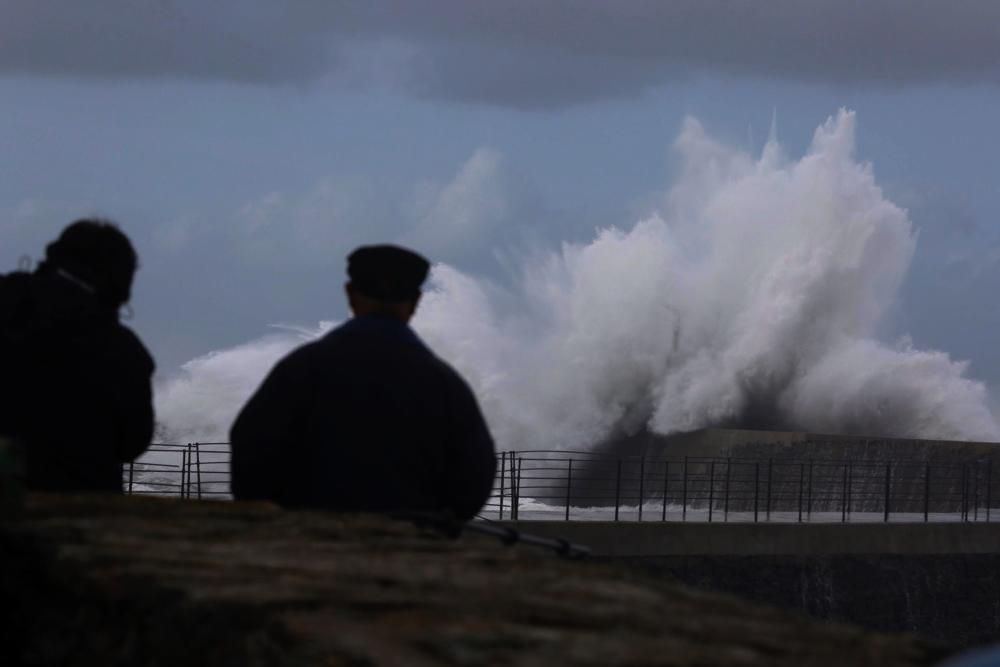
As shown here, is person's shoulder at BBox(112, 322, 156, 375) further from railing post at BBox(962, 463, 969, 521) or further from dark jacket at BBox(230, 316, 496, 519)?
railing post at BBox(962, 463, 969, 521)

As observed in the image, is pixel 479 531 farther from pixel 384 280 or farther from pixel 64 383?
pixel 64 383

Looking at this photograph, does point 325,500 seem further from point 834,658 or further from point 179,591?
point 834,658

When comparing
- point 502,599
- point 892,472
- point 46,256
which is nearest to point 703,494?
point 892,472

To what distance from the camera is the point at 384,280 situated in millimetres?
4281

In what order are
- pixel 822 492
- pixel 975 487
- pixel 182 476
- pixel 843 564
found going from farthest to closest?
pixel 822 492 < pixel 975 487 < pixel 182 476 < pixel 843 564

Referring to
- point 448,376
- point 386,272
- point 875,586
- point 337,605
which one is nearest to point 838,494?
point 875,586

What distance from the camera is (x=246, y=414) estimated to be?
4.01 m

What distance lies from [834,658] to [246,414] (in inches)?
78.3

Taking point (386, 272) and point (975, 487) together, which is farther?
point (975, 487)

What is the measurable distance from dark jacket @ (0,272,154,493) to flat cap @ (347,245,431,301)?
1.65 ft

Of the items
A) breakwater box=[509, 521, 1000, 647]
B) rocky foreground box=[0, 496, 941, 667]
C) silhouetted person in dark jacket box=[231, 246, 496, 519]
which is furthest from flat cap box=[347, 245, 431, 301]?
breakwater box=[509, 521, 1000, 647]

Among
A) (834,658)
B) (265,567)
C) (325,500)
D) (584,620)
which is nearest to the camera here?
(834,658)

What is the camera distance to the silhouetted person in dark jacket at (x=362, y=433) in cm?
398

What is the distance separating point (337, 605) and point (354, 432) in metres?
1.52
